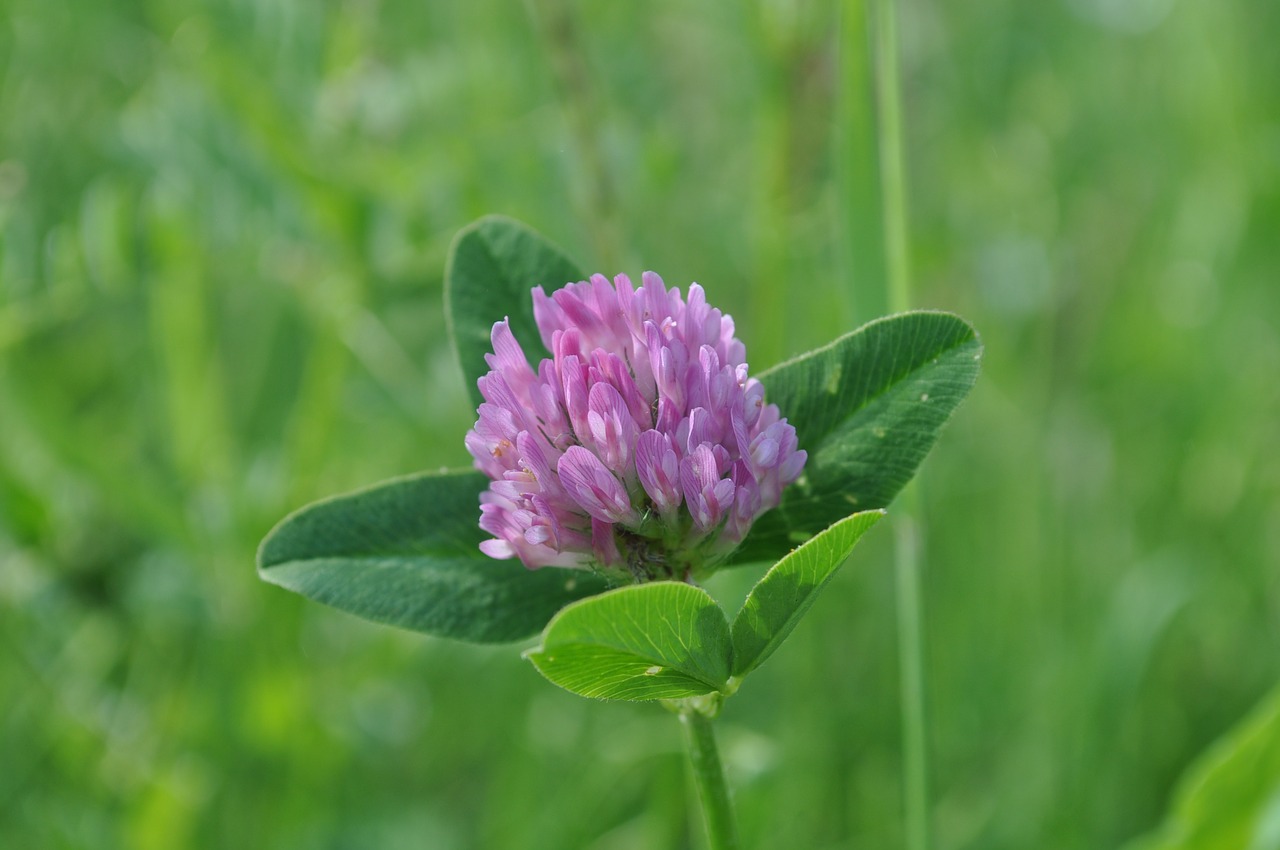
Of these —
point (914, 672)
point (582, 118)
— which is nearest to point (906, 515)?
point (914, 672)

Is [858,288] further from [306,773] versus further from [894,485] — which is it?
[306,773]

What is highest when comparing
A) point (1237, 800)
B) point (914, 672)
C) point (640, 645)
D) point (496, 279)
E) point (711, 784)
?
point (496, 279)

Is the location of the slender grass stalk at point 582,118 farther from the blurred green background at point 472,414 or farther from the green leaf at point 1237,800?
the green leaf at point 1237,800

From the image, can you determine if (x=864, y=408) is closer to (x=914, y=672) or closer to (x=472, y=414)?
(x=914, y=672)

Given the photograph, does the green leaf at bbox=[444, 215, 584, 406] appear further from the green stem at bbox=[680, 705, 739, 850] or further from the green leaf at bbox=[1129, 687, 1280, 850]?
the green leaf at bbox=[1129, 687, 1280, 850]

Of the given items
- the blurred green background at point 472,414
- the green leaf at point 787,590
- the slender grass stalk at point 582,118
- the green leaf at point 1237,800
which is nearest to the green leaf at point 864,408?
the green leaf at point 787,590

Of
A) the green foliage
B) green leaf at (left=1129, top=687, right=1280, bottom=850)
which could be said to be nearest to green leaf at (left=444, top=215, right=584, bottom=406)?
the green foliage
